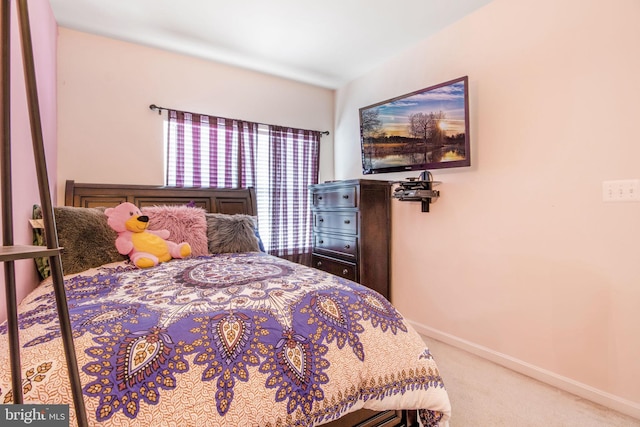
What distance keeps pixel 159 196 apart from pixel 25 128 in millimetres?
1266

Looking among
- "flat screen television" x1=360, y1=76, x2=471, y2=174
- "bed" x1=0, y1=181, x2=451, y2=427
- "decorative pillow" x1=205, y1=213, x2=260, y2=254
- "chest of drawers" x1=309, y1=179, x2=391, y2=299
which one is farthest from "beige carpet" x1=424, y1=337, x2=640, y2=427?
"decorative pillow" x1=205, y1=213, x2=260, y2=254

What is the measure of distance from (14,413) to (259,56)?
3.04m

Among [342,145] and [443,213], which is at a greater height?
[342,145]

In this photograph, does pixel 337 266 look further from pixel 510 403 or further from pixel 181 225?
pixel 510 403

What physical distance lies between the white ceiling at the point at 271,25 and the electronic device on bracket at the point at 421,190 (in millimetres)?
1201

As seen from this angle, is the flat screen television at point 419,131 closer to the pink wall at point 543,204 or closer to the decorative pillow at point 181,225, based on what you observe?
the pink wall at point 543,204

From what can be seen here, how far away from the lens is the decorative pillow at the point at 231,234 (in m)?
2.36

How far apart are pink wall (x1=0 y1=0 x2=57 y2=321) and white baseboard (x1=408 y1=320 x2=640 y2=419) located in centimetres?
270

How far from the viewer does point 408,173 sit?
2865 mm

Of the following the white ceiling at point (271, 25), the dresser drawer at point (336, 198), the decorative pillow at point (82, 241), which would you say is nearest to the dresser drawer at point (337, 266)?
the dresser drawer at point (336, 198)

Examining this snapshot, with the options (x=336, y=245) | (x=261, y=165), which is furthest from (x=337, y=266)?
(x=261, y=165)

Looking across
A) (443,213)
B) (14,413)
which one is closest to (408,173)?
(443,213)

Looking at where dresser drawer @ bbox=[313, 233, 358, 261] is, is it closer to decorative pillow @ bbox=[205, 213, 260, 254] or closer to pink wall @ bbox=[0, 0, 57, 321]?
decorative pillow @ bbox=[205, 213, 260, 254]

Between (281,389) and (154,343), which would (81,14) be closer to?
(154,343)
